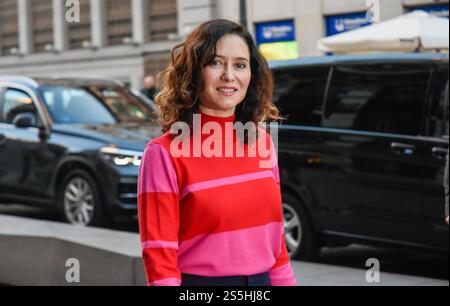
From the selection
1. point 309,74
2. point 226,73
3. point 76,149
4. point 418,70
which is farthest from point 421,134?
point 226,73

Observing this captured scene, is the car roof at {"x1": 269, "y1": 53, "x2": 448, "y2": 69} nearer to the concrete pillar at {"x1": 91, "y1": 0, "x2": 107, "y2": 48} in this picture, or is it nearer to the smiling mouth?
the smiling mouth

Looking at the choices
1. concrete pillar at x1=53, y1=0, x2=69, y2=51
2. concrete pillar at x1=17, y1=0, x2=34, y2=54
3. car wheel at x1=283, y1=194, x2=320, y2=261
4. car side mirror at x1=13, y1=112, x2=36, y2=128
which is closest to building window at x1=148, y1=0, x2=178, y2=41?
concrete pillar at x1=53, y1=0, x2=69, y2=51

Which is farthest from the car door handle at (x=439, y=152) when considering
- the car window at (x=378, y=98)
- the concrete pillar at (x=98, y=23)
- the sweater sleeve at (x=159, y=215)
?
the concrete pillar at (x=98, y=23)

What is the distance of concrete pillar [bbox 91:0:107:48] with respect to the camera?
102ft

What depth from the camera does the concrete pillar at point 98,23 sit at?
31141 mm

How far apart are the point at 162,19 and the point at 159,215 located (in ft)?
85.9

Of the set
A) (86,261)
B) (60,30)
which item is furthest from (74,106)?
(60,30)

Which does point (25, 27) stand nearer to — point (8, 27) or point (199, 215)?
point (8, 27)

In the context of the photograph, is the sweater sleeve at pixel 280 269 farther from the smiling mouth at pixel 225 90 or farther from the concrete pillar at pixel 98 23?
the concrete pillar at pixel 98 23

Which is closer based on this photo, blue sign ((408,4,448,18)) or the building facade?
blue sign ((408,4,448,18))

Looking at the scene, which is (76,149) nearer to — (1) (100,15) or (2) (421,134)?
(2) (421,134)

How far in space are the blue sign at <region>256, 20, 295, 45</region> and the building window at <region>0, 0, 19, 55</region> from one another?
653 inches

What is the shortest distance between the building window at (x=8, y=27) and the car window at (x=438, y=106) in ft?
90.6

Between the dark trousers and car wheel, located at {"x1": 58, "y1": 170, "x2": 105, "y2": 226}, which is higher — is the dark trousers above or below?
above
